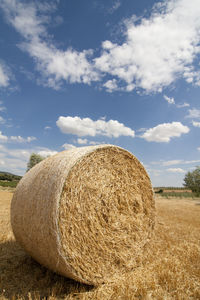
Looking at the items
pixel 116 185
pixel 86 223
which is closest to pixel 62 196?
pixel 86 223

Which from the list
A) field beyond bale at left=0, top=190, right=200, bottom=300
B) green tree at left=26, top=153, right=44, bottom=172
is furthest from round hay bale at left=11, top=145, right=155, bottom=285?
green tree at left=26, top=153, right=44, bottom=172

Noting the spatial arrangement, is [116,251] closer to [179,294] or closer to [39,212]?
[179,294]

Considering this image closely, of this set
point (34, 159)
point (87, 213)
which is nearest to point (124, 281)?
point (87, 213)

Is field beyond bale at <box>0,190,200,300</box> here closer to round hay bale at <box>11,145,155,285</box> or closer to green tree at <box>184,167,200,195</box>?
round hay bale at <box>11,145,155,285</box>

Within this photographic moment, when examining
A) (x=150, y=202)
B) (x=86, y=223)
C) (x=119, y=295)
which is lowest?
(x=119, y=295)

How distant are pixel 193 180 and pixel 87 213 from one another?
144 feet

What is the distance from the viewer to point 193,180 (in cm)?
4256

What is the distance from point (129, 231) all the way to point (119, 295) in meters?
1.16

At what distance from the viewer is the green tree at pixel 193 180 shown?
39719 mm

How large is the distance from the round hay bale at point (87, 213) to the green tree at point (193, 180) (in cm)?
3893

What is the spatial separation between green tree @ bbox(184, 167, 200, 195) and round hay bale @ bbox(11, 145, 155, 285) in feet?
128

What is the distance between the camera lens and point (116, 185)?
12.8 ft

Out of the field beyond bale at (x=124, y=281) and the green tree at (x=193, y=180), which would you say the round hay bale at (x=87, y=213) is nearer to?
the field beyond bale at (x=124, y=281)

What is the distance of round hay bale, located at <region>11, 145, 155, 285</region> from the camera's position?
3000mm
